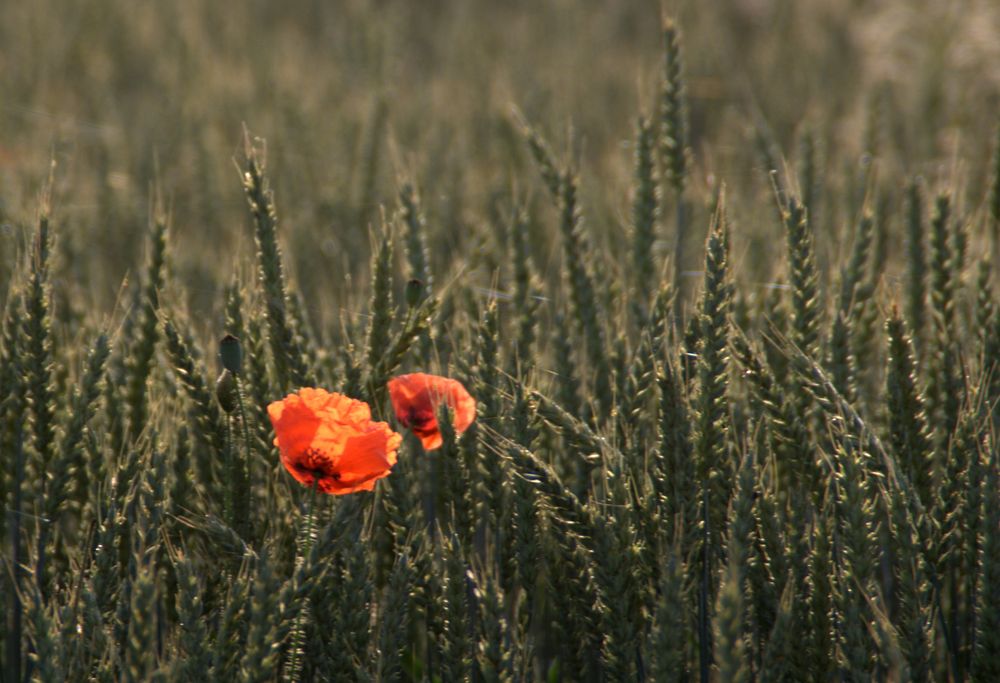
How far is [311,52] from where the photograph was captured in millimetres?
6668

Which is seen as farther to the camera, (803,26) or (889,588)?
(803,26)

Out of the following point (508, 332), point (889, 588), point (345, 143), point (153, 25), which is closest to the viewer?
point (889, 588)

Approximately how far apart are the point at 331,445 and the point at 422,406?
220 millimetres

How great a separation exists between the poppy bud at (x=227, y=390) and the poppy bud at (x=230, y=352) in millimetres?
13

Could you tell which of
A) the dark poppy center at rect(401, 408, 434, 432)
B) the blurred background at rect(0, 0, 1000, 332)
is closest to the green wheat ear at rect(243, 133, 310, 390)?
the blurred background at rect(0, 0, 1000, 332)

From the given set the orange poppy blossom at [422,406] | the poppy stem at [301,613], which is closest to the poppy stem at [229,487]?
the poppy stem at [301,613]

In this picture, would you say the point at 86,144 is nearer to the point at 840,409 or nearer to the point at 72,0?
the point at 72,0

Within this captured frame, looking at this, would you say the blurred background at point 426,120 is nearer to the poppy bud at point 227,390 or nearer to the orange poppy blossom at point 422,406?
the orange poppy blossom at point 422,406

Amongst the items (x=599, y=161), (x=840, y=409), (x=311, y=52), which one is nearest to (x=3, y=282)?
(x=840, y=409)

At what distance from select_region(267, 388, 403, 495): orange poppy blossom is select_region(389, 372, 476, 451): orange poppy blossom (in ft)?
0.42

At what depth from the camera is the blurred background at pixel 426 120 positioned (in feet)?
9.84

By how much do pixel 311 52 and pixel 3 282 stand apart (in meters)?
4.33

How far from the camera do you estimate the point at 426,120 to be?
15.0ft

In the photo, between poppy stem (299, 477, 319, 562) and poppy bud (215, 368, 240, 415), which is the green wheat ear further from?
poppy stem (299, 477, 319, 562)
